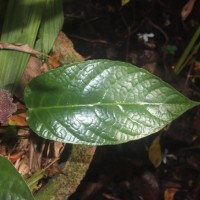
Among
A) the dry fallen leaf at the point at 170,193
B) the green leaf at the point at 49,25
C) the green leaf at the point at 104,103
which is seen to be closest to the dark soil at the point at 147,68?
the dry fallen leaf at the point at 170,193

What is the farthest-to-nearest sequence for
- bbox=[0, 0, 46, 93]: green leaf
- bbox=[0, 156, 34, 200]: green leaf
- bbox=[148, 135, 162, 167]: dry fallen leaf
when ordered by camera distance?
bbox=[148, 135, 162, 167]: dry fallen leaf
bbox=[0, 0, 46, 93]: green leaf
bbox=[0, 156, 34, 200]: green leaf

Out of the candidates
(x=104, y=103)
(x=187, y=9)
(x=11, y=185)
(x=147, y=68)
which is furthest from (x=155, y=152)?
(x=11, y=185)

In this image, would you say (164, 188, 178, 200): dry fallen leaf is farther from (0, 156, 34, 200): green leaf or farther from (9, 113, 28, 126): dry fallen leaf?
(0, 156, 34, 200): green leaf

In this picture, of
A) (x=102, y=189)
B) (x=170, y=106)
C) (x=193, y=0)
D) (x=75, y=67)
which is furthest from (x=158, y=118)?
(x=193, y=0)

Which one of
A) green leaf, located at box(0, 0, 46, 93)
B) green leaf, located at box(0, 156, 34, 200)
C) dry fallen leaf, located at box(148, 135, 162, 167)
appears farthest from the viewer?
dry fallen leaf, located at box(148, 135, 162, 167)

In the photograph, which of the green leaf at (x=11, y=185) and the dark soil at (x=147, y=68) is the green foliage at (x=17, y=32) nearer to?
the green leaf at (x=11, y=185)

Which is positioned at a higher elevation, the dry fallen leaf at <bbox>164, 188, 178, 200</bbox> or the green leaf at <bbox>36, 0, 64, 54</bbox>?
the green leaf at <bbox>36, 0, 64, 54</bbox>

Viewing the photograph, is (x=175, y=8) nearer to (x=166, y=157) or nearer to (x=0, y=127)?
(x=166, y=157)

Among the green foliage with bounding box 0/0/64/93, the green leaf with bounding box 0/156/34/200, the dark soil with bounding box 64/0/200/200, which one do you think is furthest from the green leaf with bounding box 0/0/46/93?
the dark soil with bounding box 64/0/200/200
